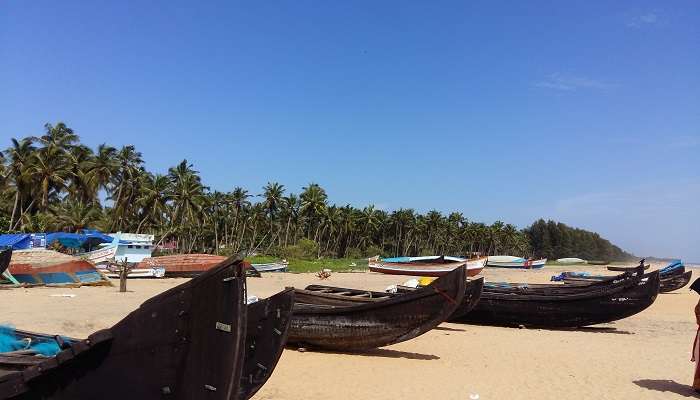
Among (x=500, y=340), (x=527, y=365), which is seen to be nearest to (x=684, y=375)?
(x=527, y=365)

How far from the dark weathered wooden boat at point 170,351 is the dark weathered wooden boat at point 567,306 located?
44.7ft

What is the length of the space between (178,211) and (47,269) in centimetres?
4096

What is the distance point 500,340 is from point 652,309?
49.5 ft

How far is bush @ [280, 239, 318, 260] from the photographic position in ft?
215

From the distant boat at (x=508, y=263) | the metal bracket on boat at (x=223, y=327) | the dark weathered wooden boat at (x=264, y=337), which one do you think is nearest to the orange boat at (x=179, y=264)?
the dark weathered wooden boat at (x=264, y=337)

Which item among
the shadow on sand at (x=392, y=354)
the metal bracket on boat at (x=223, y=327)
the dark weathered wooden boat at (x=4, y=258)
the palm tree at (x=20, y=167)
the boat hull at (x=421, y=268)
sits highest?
the palm tree at (x=20, y=167)

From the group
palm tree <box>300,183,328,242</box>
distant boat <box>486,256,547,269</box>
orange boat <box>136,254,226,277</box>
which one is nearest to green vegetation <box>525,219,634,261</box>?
distant boat <box>486,256,547,269</box>

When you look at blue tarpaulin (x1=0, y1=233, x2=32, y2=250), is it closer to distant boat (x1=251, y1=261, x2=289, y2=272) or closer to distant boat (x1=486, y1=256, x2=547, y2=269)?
distant boat (x1=251, y1=261, x2=289, y2=272)

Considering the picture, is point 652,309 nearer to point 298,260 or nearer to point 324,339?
point 324,339

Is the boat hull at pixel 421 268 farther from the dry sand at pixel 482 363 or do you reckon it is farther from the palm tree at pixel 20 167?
the palm tree at pixel 20 167

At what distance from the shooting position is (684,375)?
35.9 feet

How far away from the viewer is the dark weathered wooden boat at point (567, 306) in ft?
54.6

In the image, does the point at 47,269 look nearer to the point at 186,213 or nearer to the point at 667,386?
the point at 667,386

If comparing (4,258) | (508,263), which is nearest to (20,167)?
(4,258)
